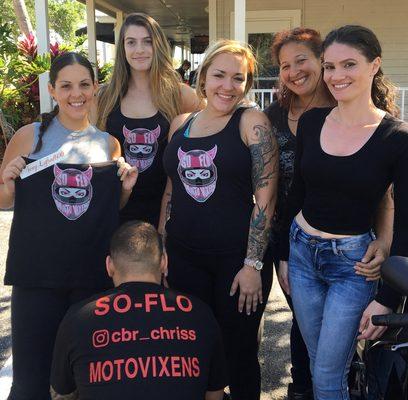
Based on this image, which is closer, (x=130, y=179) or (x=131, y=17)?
(x=130, y=179)

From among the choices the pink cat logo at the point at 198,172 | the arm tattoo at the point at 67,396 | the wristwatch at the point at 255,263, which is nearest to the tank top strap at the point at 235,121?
the pink cat logo at the point at 198,172

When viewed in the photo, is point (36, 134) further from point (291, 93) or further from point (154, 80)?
point (291, 93)

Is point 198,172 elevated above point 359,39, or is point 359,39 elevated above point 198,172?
point 359,39

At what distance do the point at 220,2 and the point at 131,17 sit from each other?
28.5ft

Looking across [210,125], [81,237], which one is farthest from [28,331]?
[210,125]

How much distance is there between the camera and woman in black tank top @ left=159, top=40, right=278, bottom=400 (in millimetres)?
2453

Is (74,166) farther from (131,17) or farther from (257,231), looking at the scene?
(131,17)

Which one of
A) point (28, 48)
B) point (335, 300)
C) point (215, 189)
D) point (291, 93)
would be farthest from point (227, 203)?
point (28, 48)

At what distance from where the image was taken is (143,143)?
114 inches

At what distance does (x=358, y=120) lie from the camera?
2.15 meters

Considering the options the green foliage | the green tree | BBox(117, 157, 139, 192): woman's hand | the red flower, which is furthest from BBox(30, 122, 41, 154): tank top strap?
the green foliage

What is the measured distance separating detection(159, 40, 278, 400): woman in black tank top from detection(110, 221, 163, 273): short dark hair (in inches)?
16.3

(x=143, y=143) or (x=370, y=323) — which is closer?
(x=370, y=323)

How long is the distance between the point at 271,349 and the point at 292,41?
2267 mm
